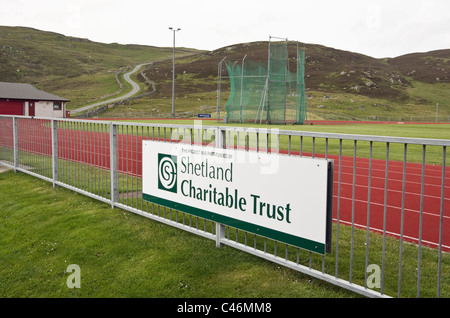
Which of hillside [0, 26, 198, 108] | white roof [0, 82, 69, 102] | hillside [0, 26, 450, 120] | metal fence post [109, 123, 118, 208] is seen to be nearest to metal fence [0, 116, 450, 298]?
metal fence post [109, 123, 118, 208]

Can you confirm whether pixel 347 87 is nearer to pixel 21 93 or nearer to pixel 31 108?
pixel 31 108

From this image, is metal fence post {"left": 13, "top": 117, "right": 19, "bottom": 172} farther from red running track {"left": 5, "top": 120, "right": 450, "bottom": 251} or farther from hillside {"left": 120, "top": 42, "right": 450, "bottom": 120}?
hillside {"left": 120, "top": 42, "right": 450, "bottom": 120}

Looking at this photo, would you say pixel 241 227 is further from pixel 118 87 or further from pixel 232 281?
pixel 118 87

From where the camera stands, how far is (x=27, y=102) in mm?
51594

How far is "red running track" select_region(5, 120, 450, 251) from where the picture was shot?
7208mm

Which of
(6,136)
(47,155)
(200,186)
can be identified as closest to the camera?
(200,186)

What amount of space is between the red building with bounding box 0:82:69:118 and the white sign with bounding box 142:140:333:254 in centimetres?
4845

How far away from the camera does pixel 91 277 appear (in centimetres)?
520

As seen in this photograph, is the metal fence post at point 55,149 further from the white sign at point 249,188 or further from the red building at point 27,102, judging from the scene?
the red building at point 27,102

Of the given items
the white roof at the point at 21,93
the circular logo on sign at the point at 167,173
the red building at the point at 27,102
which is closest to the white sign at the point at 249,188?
the circular logo on sign at the point at 167,173

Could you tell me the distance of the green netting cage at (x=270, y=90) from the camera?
3944 cm
